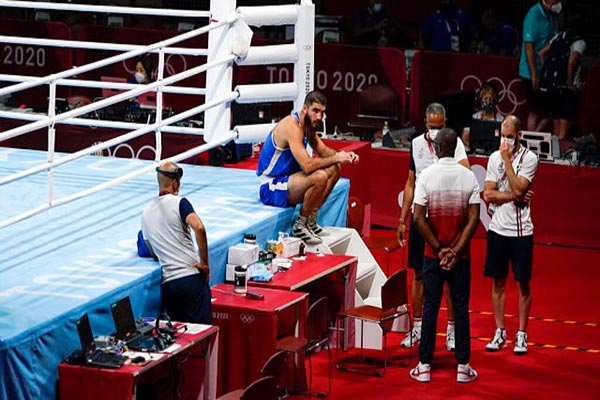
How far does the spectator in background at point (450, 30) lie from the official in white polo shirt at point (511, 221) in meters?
6.60

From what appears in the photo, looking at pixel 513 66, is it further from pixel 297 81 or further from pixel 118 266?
pixel 118 266

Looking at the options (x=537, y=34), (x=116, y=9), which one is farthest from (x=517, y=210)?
(x=537, y=34)

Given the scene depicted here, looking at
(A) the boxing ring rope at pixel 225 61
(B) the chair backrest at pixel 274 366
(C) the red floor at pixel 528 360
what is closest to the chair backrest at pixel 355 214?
(A) the boxing ring rope at pixel 225 61

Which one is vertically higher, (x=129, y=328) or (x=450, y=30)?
(x=450, y=30)

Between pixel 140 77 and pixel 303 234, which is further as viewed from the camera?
pixel 140 77

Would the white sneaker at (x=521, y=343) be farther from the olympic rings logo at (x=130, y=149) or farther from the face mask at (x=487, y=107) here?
the olympic rings logo at (x=130, y=149)

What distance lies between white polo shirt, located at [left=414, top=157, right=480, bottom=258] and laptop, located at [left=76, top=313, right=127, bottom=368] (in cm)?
254

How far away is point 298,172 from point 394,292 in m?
1.33

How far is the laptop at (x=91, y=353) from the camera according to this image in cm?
612

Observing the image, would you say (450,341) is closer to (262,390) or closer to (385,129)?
(262,390)

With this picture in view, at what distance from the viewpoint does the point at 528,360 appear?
8555 mm

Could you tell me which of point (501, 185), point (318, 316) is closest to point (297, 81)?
point (501, 185)

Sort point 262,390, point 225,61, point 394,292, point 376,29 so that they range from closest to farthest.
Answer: point 262,390
point 394,292
point 225,61
point 376,29

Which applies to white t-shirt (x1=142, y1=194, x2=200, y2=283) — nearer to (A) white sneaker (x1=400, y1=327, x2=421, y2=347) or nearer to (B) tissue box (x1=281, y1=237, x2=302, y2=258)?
(B) tissue box (x1=281, y1=237, x2=302, y2=258)
